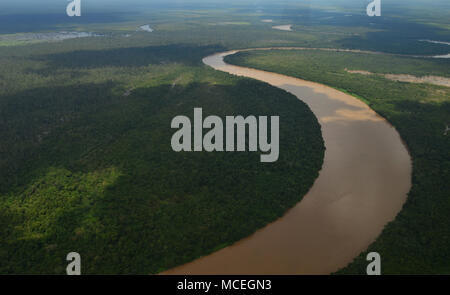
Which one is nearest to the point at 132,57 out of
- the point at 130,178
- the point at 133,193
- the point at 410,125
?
the point at 130,178

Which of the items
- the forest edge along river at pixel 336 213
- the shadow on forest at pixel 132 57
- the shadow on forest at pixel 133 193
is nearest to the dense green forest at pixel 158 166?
the shadow on forest at pixel 133 193

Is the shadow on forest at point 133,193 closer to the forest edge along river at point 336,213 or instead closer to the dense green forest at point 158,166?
the dense green forest at point 158,166

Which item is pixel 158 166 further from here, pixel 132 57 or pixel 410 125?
pixel 132 57

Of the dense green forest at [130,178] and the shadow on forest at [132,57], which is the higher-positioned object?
the shadow on forest at [132,57]

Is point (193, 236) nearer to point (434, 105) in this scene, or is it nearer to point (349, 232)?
point (349, 232)

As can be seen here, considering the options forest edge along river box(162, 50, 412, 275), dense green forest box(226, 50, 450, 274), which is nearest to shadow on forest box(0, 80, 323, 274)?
forest edge along river box(162, 50, 412, 275)

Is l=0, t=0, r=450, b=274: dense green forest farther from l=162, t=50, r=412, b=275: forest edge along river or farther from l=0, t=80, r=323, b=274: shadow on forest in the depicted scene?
l=162, t=50, r=412, b=275: forest edge along river

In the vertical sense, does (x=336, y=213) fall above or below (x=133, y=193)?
below

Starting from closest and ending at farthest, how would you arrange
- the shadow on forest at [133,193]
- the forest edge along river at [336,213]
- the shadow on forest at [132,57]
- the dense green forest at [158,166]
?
the forest edge along river at [336,213]
the shadow on forest at [133,193]
the dense green forest at [158,166]
the shadow on forest at [132,57]
